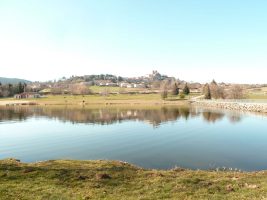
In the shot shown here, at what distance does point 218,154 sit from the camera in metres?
33.8

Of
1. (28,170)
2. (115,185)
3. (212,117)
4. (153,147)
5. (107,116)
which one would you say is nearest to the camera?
(115,185)

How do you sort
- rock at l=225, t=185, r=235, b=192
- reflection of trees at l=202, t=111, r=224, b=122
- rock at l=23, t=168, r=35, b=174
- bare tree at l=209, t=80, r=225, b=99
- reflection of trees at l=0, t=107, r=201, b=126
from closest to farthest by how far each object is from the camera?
rock at l=225, t=185, r=235, b=192
rock at l=23, t=168, r=35, b=174
reflection of trees at l=0, t=107, r=201, b=126
reflection of trees at l=202, t=111, r=224, b=122
bare tree at l=209, t=80, r=225, b=99

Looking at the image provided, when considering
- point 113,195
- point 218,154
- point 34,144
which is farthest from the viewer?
point 34,144

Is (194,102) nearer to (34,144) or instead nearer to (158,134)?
(158,134)

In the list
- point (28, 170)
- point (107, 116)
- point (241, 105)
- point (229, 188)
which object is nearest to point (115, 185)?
point (229, 188)

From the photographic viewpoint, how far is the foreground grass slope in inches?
576

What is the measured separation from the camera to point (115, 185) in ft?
54.6

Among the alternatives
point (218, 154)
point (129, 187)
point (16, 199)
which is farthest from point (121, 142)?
point (16, 199)

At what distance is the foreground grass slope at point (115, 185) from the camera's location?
14.6 meters

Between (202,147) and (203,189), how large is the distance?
23074 millimetres

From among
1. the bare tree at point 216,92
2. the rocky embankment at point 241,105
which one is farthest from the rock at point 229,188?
the bare tree at point 216,92

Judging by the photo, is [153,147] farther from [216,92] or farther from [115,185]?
[216,92]

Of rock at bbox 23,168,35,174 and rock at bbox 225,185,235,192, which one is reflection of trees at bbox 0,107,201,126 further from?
rock at bbox 225,185,235,192

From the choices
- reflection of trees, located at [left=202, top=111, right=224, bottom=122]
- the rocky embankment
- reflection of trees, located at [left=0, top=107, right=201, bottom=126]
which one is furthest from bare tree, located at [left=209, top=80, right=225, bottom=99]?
reflection of trees, located at [left=202, top=111, right=224, bottom=122]
